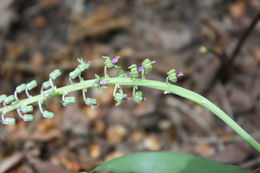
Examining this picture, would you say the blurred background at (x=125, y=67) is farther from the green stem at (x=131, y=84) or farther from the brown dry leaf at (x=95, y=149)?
the green stem at (x=131, y=84)

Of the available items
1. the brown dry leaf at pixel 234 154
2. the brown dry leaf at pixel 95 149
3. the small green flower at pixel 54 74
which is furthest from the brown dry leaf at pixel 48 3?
the small green flower at pixel 54 74

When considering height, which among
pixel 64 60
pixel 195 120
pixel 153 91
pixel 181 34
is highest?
pixel 181 34

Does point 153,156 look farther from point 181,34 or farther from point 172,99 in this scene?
point 181,34

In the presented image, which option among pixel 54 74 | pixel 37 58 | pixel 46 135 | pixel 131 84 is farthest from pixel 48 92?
pixel 37 58

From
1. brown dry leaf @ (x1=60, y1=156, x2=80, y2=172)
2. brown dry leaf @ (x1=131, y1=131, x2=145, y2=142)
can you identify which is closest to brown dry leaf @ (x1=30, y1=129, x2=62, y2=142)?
brown dry leaf @ (x1=60, y1=156, x2=80, y2=172)

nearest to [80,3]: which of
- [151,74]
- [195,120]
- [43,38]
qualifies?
[43,38]

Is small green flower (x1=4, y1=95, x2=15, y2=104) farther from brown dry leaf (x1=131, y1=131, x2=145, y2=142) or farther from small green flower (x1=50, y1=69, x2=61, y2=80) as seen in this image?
brown dry leaf (x1=131, y1=131, x2=145, y2=142)
